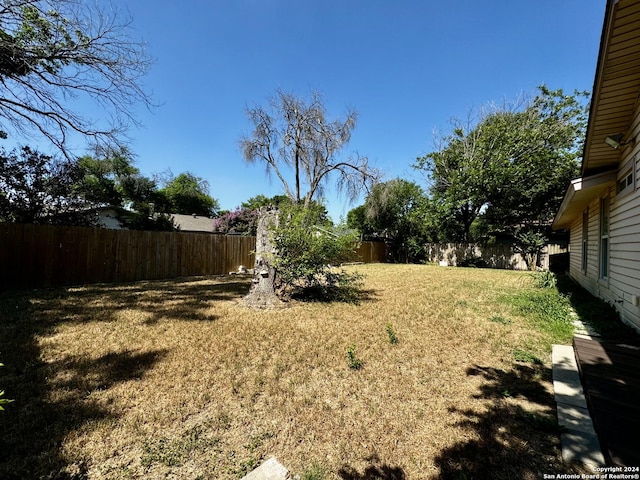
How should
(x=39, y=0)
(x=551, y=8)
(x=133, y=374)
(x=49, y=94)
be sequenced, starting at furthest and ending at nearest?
(x=551, y=8) < (x=49, y=94) < (x=39, y=0) < (x=133, y=374)

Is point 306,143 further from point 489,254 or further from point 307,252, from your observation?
point 489,254

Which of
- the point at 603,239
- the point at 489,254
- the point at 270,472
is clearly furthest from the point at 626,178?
the point at 489,254

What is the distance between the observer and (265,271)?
211 inches

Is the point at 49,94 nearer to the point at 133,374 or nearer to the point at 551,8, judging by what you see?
the point at 133,374

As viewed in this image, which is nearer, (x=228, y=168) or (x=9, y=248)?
(x=9, y=248)

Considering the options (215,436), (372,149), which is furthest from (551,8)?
(215,436)

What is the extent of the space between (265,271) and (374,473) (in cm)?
412

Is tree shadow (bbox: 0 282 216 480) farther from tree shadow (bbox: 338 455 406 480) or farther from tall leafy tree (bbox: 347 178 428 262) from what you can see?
tall leafy tree (bbox: 347 178 428 262)

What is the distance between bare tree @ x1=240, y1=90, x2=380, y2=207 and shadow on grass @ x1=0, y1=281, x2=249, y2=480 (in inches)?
491

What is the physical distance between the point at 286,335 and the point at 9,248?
7218 millimetres

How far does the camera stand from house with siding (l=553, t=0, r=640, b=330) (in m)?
2.63

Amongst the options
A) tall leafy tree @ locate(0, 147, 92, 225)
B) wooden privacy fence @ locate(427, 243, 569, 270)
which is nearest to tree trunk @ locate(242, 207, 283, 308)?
tall leafy tree @ locate(0, 147, 92, 225)

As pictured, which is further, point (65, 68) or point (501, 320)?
point (65, 68)

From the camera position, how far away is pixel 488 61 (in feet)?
30.4
